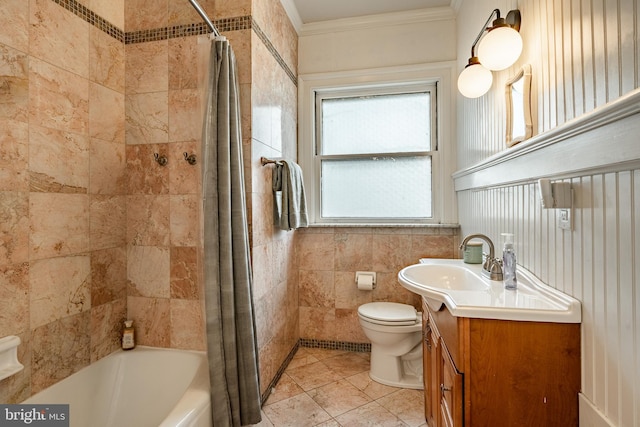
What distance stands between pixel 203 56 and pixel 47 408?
174cm

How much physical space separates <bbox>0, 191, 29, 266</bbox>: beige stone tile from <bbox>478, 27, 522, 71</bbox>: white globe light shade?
202 cm

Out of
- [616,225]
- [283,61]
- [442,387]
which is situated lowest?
[442,387]

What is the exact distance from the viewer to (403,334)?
2.01m

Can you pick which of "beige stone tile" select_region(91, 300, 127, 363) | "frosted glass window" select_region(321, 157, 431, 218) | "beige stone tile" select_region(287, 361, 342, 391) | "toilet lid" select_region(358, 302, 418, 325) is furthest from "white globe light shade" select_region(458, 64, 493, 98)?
"beige stone tile" select_region(91, 300, 127, 363)

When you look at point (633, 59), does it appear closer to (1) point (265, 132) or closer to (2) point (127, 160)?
(1) point (265, 132)

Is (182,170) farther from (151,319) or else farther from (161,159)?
(151,319)

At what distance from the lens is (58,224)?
143 cm

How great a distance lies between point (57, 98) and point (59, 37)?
0.29 m

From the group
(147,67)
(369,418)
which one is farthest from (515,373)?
(147,67)

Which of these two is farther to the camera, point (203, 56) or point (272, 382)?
point (272, 382)

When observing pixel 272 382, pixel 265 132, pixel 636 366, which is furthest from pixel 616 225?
pixel 272 382

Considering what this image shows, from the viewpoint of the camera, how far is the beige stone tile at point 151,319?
1.79m

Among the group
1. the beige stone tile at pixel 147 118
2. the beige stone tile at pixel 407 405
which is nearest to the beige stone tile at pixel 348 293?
the beige stone tile at pixel 407 405

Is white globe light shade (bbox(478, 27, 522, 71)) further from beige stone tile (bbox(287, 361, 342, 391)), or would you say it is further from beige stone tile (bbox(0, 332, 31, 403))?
beige stone tile (bbox(0, 332, 31, 403))
